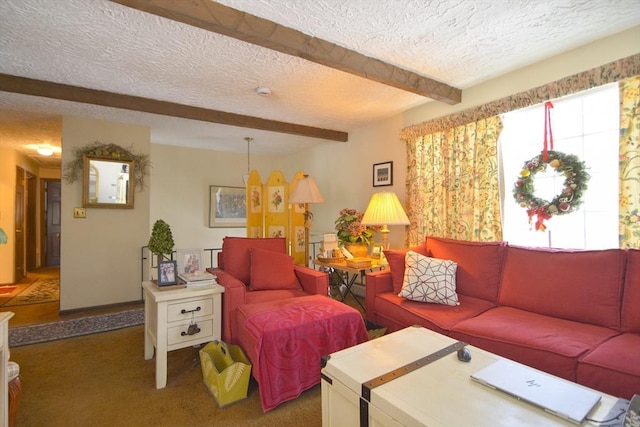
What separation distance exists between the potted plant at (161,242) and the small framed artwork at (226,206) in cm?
320

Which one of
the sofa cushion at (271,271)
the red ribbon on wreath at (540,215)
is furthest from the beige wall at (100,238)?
the red ribbon on wreath at (540,215)

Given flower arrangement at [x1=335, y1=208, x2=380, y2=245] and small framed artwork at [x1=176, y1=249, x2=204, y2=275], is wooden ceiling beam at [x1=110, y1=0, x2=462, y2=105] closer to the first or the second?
flower arrangement at [x1=335, y1=208, x2=380, y2=245]

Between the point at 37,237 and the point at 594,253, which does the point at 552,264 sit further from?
the point at 37,237

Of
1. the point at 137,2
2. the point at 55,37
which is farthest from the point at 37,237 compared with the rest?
the point at 137,2

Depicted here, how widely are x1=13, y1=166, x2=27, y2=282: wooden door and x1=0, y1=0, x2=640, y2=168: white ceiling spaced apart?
104 inches

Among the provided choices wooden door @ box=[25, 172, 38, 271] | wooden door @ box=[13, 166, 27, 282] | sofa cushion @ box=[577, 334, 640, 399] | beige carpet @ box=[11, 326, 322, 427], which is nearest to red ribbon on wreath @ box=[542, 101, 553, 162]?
sofa cushion @ box=[577, 334, 640, 399]

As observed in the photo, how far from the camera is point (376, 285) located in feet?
8.51

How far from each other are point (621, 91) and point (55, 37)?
3712 mm

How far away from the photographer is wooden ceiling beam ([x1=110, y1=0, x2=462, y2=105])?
153 centimetres

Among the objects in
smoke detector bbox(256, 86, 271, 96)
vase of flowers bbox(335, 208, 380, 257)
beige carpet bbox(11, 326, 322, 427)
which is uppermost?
smoke detector bbox(256, 86, 271, 96)

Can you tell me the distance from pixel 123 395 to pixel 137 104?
2.55 m

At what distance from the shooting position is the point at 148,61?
2338 millimetres

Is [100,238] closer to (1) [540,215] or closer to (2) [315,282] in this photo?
(2) [315,282]

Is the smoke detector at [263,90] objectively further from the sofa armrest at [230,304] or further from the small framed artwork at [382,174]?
the sofa armrest at [230,304]
